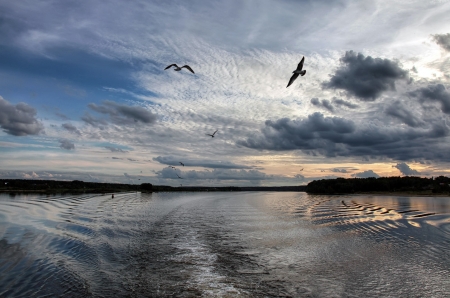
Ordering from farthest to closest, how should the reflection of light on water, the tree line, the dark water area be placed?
the tree line, the dark water area, the reflection of light on water

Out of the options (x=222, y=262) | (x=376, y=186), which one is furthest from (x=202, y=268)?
(x=376, y=186)

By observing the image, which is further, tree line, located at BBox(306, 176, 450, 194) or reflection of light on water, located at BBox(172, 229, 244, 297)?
tree line, located at BBox(306, 176, 450, 194)

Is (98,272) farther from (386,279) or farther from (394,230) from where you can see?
(394,230)

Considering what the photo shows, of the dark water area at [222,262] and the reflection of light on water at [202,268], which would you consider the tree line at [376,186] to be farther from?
the reflection of light on water at [202,268]

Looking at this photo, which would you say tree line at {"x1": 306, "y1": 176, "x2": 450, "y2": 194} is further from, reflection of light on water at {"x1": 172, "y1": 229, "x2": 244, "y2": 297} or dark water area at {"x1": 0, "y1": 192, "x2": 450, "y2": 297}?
reflection of light on water at {"x1": 172, "y1": 229, "x2": 244, "y2": 297}

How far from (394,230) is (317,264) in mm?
16287

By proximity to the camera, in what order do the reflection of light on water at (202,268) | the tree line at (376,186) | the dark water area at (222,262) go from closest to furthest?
the reflection of light on water at (202,268), the dark water area at (222,262), the tree line at (376,186)

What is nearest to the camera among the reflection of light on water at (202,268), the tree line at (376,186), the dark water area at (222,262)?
the reflection of light on water at (202,268)

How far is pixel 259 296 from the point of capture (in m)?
11.3

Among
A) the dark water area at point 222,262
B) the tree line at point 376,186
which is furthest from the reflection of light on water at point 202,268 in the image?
the tree line at point 376,186

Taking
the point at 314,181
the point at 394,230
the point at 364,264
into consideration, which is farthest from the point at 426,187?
the point at 364,264

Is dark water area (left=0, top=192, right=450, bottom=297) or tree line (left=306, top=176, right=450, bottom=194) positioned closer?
dark water area (left=0, top=192, right=450, bottom=297)

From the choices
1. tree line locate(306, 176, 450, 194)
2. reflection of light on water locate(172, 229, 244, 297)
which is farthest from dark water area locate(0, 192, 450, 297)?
tree line locate(306, 176, 450, 194)

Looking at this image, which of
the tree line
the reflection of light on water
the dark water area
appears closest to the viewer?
the reflection of light on water
